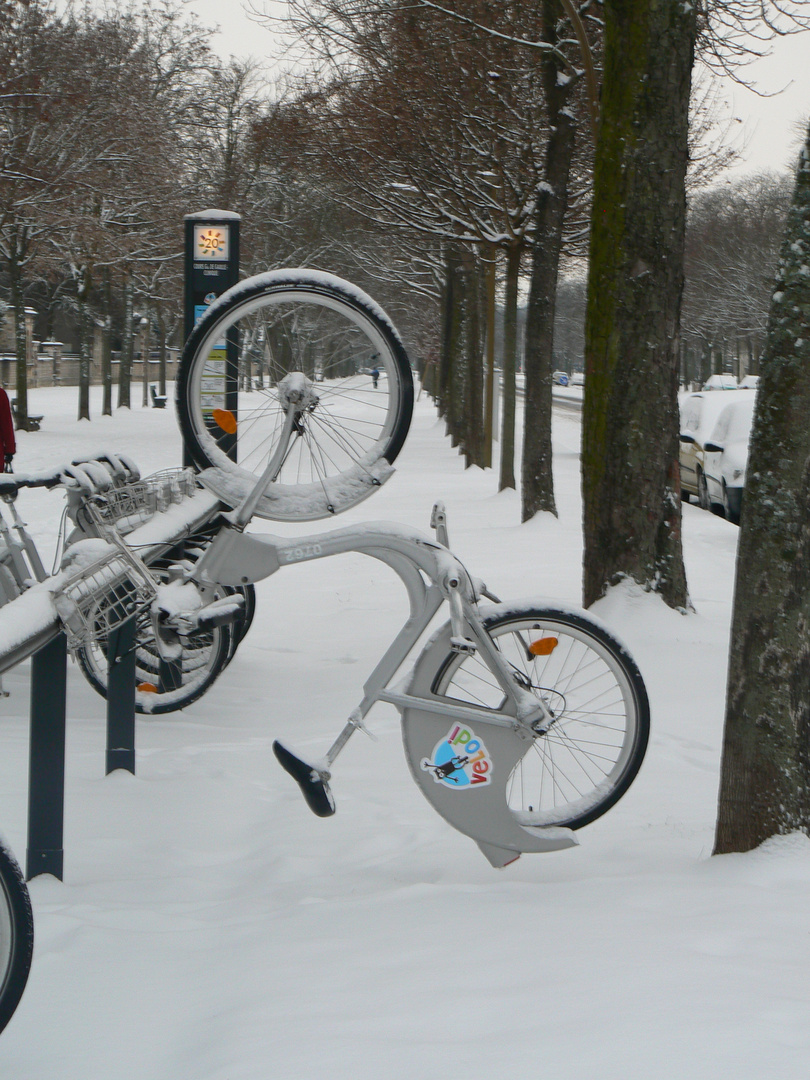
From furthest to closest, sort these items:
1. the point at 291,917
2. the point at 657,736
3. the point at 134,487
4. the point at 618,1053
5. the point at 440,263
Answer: the point at 440,263 → the point at 657,736 → the point at 134,487 → the point at 291,917 → the point at 618,1053

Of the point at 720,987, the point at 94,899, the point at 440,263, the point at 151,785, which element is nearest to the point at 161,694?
the point at 151,785

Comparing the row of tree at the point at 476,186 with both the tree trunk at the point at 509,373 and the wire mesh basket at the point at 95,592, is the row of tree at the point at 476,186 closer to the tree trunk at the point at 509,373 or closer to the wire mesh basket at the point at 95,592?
the tree trunk at the point at 509,373

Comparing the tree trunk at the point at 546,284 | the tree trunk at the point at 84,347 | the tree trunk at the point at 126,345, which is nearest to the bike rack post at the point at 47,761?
the tree trunk at the point at 546,284

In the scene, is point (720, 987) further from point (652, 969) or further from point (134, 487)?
point (134, 487)

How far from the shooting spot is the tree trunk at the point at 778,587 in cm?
313

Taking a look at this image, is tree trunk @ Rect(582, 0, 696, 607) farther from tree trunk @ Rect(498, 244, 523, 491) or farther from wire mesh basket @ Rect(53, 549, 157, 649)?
tree trunk @ Rect(498, 244, 523, 491)

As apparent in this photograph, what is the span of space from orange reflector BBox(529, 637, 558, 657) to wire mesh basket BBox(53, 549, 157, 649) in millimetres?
1139

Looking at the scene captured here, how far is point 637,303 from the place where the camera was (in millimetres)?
6332

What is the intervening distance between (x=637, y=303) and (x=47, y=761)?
4.34 m

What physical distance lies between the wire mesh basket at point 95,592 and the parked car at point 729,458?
11.3m

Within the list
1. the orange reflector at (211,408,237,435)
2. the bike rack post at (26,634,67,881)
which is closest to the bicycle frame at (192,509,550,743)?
the orange reflector at (211,408,237,435)

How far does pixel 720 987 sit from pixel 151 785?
103 inches

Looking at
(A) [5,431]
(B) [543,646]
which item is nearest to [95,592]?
(B) [543,646]

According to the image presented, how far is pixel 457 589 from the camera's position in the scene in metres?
3.21
